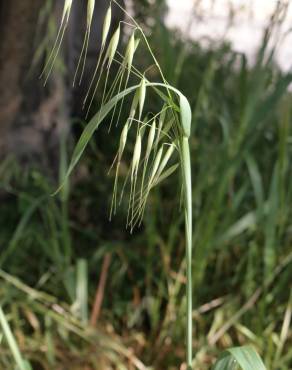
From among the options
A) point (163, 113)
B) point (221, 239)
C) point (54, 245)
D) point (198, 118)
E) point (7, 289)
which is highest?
point (163, 113)

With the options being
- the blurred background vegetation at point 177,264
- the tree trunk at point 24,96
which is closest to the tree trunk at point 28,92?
the tree trunk at point 24,96

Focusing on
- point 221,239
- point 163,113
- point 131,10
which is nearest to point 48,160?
point 131,10

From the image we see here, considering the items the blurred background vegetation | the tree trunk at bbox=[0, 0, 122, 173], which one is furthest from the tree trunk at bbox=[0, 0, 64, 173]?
the blurred background vegetation

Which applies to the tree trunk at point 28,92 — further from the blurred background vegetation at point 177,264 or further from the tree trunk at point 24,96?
the blurred background vegetation at point 177,264

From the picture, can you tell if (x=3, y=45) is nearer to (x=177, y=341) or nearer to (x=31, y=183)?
(x=31, y=183)

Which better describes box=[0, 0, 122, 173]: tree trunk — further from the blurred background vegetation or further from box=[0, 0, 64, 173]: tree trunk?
the blurred background vegetation

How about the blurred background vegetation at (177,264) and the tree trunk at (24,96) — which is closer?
the blurred background vegetation at (177,264)

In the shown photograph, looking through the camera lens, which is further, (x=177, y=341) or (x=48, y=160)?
(x=48, y=160)

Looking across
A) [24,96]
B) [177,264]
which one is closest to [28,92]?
[24,96]
